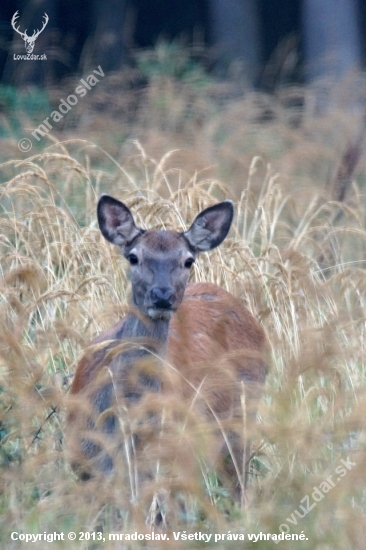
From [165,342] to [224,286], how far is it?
5.78ft

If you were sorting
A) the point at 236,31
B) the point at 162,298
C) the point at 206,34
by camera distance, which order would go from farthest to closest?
the point at 206,34
the point at 236,31
the point at 162,298

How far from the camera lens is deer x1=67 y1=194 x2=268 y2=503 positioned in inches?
193

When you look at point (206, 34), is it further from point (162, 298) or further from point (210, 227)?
point (162, 298)

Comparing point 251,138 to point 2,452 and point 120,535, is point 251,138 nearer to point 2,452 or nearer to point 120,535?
point 2,452

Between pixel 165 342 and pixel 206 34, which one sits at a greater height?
pixel 206 34

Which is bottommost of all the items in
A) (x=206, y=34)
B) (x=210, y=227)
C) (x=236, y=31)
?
(x=210, y=227)

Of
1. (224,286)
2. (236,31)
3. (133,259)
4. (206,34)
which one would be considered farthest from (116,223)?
(206,34)

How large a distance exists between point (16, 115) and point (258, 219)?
183 inches

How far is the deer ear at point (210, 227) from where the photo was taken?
5750 millimetres

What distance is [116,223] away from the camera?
18.7ft

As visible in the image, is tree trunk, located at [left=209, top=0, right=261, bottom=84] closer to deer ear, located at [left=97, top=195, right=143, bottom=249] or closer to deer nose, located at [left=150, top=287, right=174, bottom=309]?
deer ear, located at [left=97, top=195, right=143, bottom=249]

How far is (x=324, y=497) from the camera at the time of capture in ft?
12.2

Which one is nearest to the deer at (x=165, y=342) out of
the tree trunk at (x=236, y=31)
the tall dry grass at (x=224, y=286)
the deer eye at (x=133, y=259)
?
the deer eye at (x=133, y=259)

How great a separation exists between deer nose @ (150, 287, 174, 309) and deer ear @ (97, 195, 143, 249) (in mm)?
566
